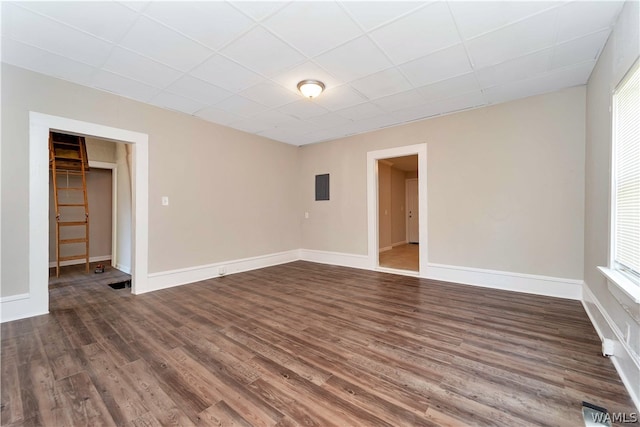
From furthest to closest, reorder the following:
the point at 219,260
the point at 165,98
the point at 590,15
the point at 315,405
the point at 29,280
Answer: the point at 219,260 → the point at 165,98 → the point at 29,280 → the point at 590,15 → the point at 315,405

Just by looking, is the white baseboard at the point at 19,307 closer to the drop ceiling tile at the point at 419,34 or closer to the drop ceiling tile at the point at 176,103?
the drop ceiling tile at the point at 176,103

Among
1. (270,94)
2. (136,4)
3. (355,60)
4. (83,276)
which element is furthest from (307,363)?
(83,276)

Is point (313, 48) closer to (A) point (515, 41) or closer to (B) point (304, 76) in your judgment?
(B) point (304, 76)

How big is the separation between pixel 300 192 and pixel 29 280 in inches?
181

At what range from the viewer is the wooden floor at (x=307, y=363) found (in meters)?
1.50

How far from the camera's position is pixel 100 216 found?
6.02 meters

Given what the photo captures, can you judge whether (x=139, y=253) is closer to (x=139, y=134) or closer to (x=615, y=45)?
(x=139, y=134)

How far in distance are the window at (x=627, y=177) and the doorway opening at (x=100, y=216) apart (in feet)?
20.0

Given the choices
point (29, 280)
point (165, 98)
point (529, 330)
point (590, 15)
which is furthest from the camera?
point (165, 98)

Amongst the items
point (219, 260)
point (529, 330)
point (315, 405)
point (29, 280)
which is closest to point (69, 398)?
point (315, 405)

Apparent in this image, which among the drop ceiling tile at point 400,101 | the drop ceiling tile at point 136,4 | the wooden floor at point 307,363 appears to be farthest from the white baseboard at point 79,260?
the drop ceiling tile at point 400,101

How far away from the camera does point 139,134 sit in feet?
12.1

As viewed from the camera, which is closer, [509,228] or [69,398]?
[69,398]

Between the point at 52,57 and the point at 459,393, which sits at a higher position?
the point at 52,57
